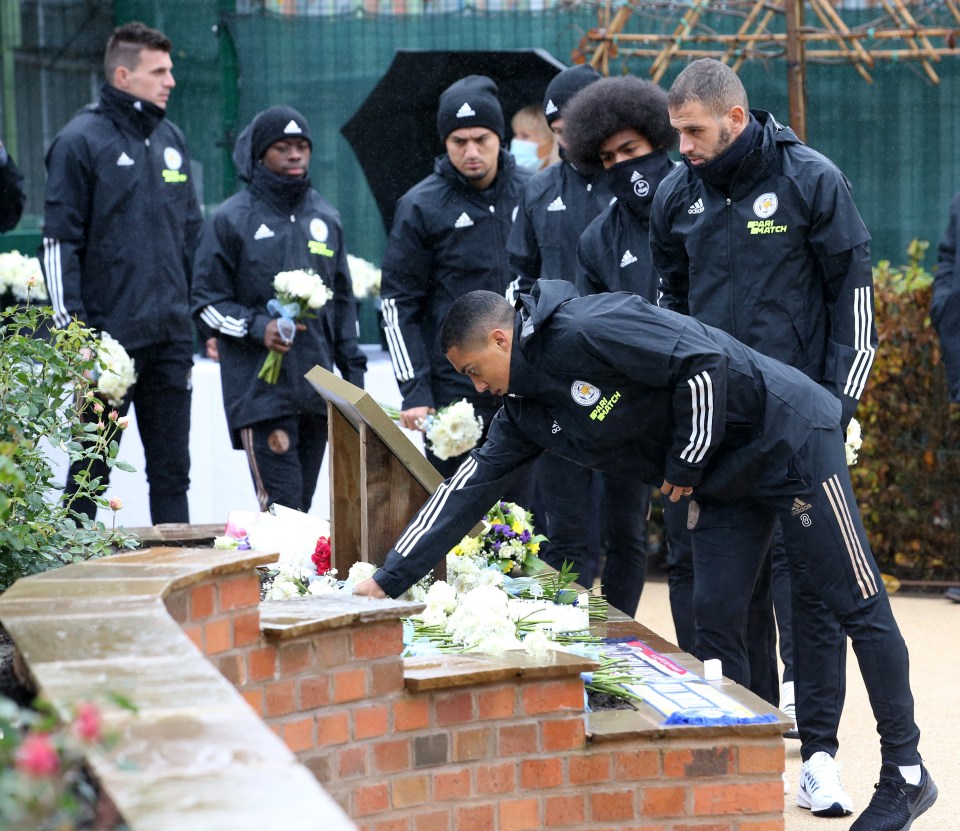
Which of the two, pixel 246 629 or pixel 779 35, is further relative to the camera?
pixel 779 35

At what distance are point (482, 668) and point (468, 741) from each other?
0.17m

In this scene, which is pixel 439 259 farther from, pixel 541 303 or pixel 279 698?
pixel 279 698

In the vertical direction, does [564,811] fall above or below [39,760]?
below

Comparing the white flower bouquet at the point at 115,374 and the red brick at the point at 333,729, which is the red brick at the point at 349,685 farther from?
the white flower bouquet at the point at 115,374

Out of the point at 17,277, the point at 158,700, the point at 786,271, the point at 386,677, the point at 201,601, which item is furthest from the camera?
the point at 17,277

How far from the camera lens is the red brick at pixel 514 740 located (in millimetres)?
3424

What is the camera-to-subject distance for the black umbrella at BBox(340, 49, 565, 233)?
800 centimetres

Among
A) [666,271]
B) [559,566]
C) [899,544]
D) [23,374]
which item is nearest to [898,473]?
[899,544]

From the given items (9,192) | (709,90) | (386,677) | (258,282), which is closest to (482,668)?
(386,677)

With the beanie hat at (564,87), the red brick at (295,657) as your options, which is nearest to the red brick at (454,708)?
the red brick at (295,657)

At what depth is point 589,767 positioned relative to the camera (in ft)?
11.4

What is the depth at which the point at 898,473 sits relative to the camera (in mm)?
7473

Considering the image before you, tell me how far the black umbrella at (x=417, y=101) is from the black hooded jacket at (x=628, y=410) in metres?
4.19

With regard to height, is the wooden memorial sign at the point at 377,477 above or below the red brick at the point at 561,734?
above
